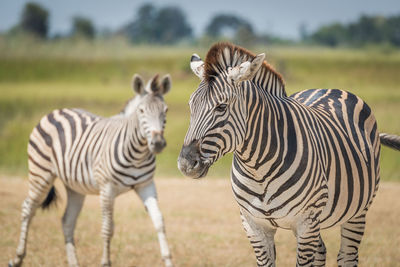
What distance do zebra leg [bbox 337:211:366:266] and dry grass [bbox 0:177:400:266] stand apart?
167 centimetres

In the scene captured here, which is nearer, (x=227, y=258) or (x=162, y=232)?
(x=162, y=232)

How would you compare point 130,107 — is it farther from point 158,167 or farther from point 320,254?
point 158,167

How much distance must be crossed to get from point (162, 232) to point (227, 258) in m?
1.32

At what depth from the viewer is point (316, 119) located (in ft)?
13.8

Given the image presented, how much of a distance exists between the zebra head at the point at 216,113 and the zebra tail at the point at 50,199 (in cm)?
438

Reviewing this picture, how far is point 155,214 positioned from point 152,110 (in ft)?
4.10

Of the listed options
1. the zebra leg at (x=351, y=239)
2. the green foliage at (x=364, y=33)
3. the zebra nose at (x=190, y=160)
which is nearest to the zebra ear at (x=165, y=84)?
the zebra leg at (x=351, y=239)

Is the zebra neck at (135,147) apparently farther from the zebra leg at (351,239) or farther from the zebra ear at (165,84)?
the zebra leg at (351,239)

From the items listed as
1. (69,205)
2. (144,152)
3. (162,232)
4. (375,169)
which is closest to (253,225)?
(375,169)

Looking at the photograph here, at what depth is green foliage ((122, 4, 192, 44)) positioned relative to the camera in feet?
258

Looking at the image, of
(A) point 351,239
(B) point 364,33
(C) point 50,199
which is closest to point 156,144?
(C) point 50,199

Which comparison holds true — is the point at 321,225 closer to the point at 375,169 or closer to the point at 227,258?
the point at 375,169

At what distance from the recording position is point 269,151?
3686mm

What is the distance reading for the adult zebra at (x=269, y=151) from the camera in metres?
3.39
